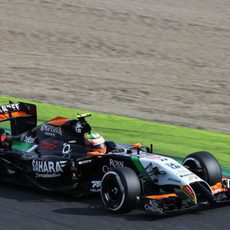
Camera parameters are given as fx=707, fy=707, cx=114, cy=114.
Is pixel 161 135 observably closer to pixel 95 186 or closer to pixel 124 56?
pixel 95 186

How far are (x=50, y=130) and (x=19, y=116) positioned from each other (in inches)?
49.2

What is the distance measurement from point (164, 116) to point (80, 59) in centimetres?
657

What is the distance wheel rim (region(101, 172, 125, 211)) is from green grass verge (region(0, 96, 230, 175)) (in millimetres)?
3247

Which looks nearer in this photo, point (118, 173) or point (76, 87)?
point (118, 173)

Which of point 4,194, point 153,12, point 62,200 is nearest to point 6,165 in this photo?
point 4,194

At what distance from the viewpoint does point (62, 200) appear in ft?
31.1

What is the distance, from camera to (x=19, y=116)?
11.1 m

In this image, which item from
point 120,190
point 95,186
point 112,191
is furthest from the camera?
point 95,186

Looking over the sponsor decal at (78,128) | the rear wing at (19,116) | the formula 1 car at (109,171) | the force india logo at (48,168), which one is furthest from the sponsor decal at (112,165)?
the rear wing at (19,116)

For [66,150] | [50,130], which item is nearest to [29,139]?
[50,130]

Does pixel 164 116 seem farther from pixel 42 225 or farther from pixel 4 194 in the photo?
pixel 42 225

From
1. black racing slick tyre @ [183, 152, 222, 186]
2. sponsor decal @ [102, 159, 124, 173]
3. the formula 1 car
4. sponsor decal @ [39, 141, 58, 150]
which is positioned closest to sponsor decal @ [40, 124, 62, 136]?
the formula 1 car

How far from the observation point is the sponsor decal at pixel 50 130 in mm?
9953

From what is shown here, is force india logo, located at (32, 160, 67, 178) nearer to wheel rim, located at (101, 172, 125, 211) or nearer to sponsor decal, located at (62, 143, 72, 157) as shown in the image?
sponsor decal, located at (62, 143, 72, 157)
